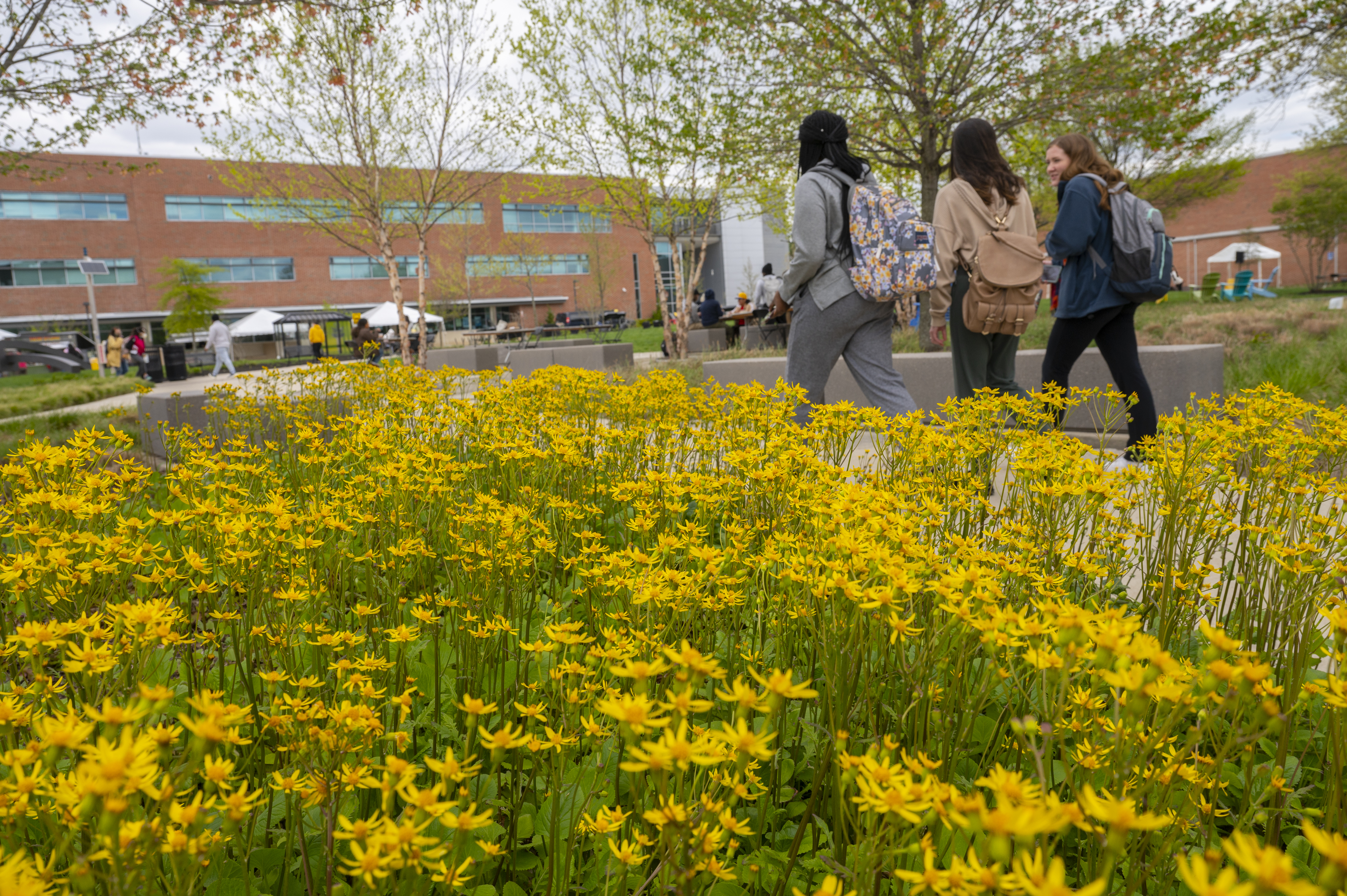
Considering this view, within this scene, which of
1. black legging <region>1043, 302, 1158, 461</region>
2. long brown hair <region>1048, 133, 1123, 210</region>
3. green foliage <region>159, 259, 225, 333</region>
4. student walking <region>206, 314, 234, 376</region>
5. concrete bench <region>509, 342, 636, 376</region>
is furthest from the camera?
green foliage <region>159, 259, 225, 333</region>

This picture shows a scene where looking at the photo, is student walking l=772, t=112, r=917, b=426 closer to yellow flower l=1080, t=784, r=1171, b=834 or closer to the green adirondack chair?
yellow flower l=1080, t=784, r=1171, b=834

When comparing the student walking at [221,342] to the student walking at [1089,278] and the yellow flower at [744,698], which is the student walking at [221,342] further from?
the yellow flower at [744,698]

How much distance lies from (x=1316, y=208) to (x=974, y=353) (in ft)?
140

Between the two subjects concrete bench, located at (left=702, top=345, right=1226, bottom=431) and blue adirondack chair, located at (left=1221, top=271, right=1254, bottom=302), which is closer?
concrete bench, located at (left=702, top=345, right=1226, bottom=431)

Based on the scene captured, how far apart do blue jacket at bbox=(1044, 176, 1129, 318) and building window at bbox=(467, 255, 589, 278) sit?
46368 millimetres

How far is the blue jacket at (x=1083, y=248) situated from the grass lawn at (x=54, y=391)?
11019mm

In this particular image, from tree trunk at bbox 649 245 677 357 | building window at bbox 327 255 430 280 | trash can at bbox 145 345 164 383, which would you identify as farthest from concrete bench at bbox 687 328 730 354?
building window at bbox 327 255 430 280

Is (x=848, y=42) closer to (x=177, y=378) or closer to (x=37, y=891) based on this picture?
(x=37, y=891)

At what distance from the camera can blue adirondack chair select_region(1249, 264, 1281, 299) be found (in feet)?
93.2

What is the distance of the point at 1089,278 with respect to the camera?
4754mm

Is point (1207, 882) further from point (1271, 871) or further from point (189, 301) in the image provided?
point (189, 301)

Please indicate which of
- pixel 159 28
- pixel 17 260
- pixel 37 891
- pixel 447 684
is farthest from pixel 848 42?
pixel 17 260

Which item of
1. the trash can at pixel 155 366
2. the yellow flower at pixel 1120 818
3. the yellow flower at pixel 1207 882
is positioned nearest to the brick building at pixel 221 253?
the trash can at pixel 155 366

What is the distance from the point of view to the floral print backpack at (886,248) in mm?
4453
